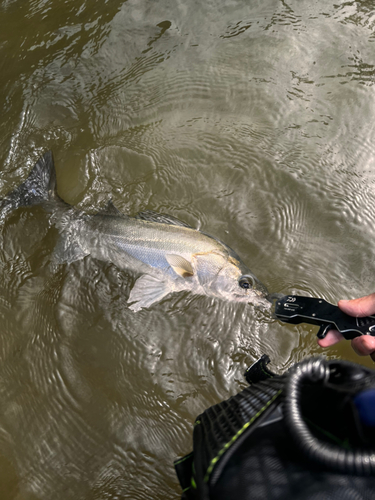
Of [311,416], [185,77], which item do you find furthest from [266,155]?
[311,416]

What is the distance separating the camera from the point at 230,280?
3.01m

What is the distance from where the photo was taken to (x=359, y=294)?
10.8 feet

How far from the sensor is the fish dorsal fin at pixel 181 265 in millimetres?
3076

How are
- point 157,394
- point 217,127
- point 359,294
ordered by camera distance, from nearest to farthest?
1. point 157,394
2. point 359,294
3. point 217,127

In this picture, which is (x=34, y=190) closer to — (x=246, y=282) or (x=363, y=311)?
(x=246, y=282)

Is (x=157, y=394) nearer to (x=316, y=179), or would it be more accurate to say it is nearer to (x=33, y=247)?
(x=33, y=247)

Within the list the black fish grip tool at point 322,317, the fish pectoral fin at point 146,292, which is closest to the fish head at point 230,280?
the fish pectoral fin at point 146,292

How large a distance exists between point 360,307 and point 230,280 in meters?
1.14

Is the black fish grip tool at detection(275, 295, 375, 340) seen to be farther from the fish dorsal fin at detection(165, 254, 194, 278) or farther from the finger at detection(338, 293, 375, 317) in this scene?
the fish dorsal fin at detection(165, 254, 194, 278)

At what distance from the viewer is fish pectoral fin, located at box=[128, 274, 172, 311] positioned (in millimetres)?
3145

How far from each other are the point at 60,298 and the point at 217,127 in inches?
105

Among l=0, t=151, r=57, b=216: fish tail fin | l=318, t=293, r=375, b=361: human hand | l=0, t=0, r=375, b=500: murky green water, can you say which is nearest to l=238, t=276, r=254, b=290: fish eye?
l=0, t=0, r=375, b=500: murky green water

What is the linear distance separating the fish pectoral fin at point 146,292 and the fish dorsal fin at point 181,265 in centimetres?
21

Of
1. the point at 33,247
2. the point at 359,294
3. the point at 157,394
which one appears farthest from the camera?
the point at 33,247
